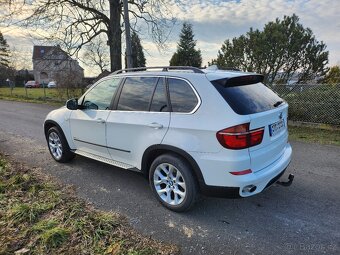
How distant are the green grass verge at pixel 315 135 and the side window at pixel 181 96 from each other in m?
4.73

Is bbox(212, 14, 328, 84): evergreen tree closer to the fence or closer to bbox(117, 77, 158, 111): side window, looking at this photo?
the fence

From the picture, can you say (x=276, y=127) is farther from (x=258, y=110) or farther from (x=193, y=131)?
(x=193, y=131)

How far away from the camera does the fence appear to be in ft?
26.2

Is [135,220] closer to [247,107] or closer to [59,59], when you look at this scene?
[247,107]

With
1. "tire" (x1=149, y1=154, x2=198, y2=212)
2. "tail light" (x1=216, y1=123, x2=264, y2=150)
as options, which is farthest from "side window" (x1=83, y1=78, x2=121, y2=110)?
"tail light" (x1=216, y1=123, x2=264, y2=150)

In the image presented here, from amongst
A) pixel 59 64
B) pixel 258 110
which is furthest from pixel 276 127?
pixel 59 64

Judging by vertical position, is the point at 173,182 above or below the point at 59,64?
below

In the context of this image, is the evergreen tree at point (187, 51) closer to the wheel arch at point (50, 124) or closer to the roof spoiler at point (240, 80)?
the wheel arch at point (50, 124)

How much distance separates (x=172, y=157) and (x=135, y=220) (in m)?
0.87

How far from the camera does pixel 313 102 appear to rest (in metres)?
8.30

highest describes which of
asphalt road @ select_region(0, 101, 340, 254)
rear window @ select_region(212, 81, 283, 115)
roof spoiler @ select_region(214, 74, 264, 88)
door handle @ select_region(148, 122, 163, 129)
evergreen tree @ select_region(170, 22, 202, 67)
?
evergreen tree @ select_region(170, 22, 202, 67)

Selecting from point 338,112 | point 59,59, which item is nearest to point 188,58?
point 59,59

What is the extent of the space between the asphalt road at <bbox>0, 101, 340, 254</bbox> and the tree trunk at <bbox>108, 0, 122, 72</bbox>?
9.72 meters

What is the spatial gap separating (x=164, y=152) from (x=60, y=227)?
4.71ft
